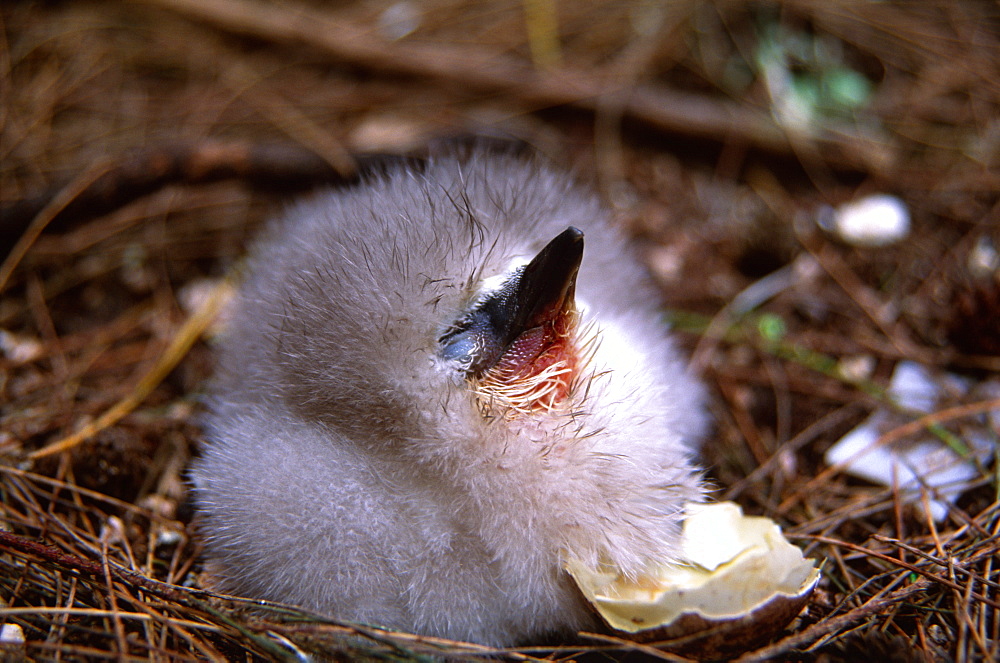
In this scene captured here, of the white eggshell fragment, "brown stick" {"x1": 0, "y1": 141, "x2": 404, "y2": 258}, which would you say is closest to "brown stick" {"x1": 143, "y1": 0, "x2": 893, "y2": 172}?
the white eggshell fragment

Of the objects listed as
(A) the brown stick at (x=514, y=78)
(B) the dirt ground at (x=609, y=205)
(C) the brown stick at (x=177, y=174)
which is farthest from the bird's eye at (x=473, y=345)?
(A) the brown stick at (x=514, y=78)

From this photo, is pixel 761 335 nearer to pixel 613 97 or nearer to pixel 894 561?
pixel 894 561

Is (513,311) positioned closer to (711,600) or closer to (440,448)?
(440,448)

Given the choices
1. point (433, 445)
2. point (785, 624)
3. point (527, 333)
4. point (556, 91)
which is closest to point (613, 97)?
point (556, 91)

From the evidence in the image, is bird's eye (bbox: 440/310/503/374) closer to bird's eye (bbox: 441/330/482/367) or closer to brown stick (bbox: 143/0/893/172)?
bird's eye (bbox: 441/330/482/367)

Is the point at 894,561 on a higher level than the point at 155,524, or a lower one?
higher
